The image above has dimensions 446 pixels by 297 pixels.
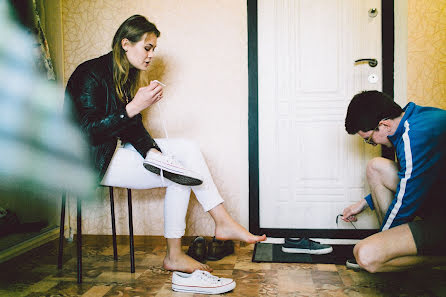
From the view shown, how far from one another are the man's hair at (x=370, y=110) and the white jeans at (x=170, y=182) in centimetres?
74

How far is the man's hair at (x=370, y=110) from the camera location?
1.64m

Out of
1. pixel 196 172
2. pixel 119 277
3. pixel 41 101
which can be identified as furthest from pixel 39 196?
pixel 196 172

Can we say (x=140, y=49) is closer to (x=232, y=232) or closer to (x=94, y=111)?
(x=94, y=111)

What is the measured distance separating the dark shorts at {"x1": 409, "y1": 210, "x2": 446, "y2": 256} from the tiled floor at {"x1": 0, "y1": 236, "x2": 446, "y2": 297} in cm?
29

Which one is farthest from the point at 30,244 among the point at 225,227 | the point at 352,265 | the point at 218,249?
the point at 352,265

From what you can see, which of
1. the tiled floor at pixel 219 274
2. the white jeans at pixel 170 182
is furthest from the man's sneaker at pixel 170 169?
the tiled floor at pixel 219 274

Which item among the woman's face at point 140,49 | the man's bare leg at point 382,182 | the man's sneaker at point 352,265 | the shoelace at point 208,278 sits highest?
the woman's face at point 140,49

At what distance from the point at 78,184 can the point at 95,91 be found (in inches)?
18.4

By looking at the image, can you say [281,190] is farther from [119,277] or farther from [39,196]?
[39,196]

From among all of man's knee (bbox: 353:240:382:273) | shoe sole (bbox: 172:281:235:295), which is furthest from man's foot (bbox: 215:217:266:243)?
man's knee (bbox: 353:240:382:273)

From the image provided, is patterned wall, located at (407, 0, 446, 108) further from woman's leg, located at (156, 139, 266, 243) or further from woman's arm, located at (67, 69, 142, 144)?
woman's arm, located at (67, 69, 142, 144)

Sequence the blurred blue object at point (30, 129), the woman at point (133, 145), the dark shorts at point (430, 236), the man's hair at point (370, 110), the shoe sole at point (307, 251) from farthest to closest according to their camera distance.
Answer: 1. the shoe sole at point (307, 251)
2. the blurred blue object at point (30, 129)
3. the woman at point (133, 145)
4. the man's hair at point (370, 110)
5. the dark shorts at point (430, 236)

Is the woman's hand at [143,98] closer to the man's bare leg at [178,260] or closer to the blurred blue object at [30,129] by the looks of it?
the blurred blue object at [30,129]

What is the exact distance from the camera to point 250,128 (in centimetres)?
248
